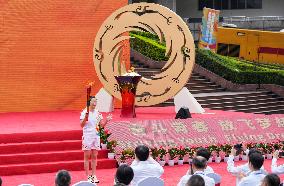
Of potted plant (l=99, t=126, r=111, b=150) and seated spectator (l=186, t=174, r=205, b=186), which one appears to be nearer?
seated spectator (l=186, t=174, r=205, b=186)

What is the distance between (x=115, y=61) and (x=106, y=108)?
4.32ft

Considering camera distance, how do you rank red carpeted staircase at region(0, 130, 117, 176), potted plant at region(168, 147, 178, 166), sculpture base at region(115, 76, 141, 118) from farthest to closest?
sculpture base at region(115, 76, 141, 118) < potted plant at region(168, 147, 178, 166) < red carpeted staircase at region(0, 130, 117, 176)

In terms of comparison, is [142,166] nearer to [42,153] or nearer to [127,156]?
[127,156]

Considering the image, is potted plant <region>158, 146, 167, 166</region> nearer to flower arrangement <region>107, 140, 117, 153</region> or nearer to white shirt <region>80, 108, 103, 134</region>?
flower arrangement <region>107, 140, 117, 153</region>

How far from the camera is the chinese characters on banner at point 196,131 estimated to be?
13133 millimetres

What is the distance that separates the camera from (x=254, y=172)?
747 centimetres

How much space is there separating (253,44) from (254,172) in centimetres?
2010

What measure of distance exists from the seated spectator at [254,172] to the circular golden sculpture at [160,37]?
8.99 m

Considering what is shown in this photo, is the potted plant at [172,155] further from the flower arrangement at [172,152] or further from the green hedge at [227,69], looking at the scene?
the green hedge at [227,69]

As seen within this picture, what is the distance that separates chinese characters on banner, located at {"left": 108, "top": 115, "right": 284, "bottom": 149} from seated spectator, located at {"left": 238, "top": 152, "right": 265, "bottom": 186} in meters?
5.55

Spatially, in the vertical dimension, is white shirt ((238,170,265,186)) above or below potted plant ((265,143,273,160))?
above

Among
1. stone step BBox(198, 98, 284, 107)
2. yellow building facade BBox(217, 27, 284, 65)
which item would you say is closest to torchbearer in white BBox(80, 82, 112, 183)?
stone step BBox(198, 98, 284, 107)

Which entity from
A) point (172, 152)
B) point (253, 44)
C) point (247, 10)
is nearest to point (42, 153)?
point (172, 152)

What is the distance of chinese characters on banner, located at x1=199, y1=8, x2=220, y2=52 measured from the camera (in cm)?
2523
